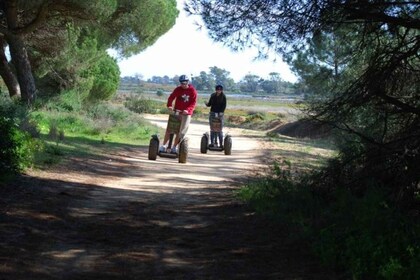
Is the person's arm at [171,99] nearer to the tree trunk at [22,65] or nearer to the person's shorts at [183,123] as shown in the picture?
the person's shorts at [183,123]

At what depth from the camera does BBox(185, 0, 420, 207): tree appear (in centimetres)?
834

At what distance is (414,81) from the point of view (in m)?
9.37

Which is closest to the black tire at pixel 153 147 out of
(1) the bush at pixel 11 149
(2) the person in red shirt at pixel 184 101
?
(2) the person in red shirt at pixel 184 101

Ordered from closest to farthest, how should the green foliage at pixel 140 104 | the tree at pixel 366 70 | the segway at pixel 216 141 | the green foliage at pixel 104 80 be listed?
the tree at pixel 366 70 < the segway at pixel 216 141 < the green foliage at pixel 104 80 < the green foliage at pixel 140 104

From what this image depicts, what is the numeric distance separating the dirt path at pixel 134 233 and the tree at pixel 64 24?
11018mm

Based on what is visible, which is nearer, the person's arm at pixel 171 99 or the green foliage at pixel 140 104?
the person's arm at pixel 171 99

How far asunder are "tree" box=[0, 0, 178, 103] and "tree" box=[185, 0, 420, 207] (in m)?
13.3

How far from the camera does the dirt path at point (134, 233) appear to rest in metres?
6.14

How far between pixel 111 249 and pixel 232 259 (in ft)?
4.65

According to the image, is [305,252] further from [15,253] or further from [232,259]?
[15,253]

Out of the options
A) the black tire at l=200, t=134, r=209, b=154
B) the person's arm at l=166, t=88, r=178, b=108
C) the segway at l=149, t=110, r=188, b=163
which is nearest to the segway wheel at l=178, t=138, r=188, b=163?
the segway at l=149, t=110, r=188, b=163

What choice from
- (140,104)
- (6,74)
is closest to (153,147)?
(6,74)

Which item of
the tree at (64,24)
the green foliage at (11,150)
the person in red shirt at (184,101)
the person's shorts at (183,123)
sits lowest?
the green foliage at (11,150)

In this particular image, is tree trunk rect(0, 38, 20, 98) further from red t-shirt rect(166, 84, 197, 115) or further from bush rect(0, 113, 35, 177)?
bush rect(0, 113, 35, 177)
